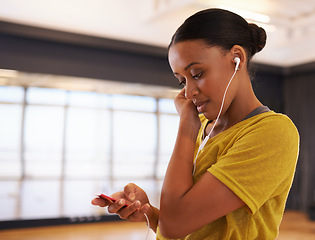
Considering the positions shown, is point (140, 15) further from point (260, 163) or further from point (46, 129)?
point (260, 163)

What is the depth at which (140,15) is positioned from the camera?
449 centimetres

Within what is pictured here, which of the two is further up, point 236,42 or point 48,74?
point 48,74

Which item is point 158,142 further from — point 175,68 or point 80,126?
point 175,68

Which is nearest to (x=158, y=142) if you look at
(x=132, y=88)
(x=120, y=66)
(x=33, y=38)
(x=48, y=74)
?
(x=132, y=88)

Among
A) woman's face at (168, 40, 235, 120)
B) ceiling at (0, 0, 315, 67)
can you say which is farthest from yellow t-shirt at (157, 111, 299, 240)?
ceiling at (0, 0, 315, 67)

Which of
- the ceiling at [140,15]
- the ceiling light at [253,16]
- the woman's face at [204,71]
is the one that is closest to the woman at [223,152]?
the woman's face at [204,71]

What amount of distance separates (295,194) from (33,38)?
5.29 meters

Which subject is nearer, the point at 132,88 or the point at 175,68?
the point at 175,68

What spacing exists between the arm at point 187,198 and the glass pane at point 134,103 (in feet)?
16.8

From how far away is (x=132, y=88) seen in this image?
564 cm

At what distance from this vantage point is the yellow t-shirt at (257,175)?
77cm

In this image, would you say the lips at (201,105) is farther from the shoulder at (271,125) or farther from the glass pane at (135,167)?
the glass pane at (135,167)

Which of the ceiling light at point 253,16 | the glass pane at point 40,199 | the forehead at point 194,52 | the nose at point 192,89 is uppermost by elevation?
the ceiling light at point 253,16

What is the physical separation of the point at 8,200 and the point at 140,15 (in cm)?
326
